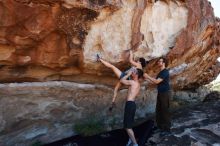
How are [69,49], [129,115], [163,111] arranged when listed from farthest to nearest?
[163,111] < [129,115] < [69,49]

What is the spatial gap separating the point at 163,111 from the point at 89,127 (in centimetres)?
151

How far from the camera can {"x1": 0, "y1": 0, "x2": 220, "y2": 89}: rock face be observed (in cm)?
606

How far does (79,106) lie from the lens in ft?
24.6

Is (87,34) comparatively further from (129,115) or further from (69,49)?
(129,115)

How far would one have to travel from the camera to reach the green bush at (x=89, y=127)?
739 centimetres

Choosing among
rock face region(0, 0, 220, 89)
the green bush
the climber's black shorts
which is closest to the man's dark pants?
rock face region(0, 0, 220, 89)

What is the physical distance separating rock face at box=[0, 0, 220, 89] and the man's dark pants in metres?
0.72

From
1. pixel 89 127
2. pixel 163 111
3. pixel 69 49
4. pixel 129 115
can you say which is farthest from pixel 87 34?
pixel 163 111

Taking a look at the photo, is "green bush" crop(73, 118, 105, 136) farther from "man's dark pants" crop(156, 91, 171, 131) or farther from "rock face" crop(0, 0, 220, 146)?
"man's dark pants" crop(156, 91, 171, 131)

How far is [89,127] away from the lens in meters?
7.54

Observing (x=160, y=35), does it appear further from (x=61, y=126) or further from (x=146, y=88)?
(x=61, y=126)

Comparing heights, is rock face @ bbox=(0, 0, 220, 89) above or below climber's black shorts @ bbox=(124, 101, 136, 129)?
above

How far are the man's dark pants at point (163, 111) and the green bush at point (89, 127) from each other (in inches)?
45.9

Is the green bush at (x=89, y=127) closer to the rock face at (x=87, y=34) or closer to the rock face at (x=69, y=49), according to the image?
the rock face at (x=69, y=49)
